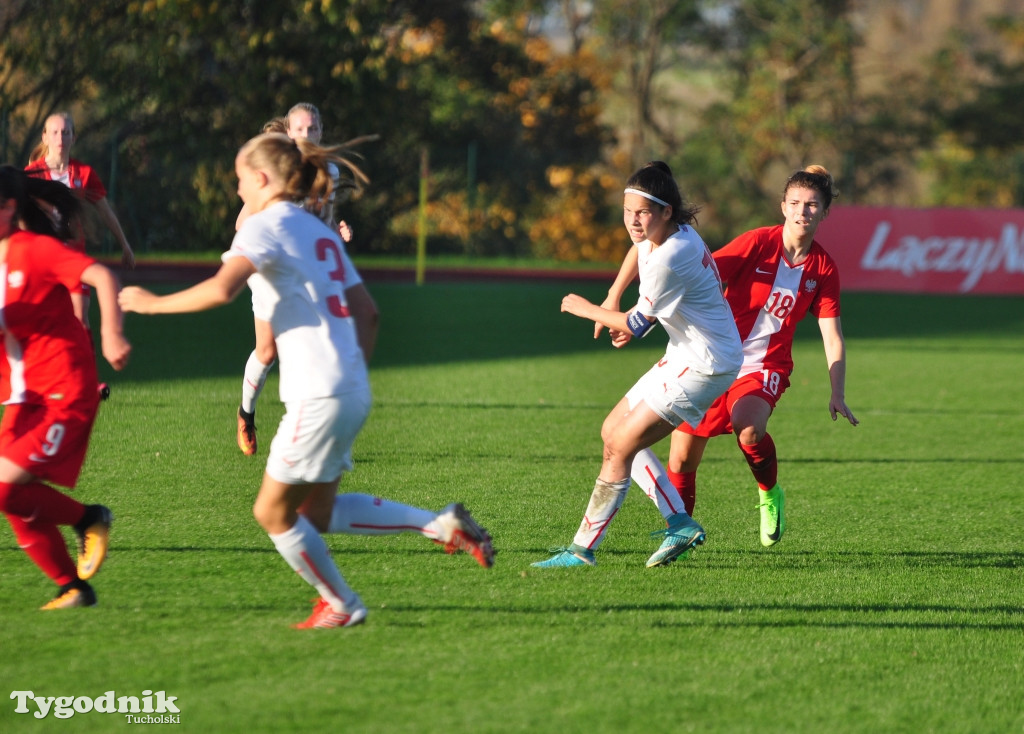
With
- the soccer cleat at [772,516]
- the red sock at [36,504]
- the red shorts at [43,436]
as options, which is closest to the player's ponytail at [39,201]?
the red shorts at [43,436]

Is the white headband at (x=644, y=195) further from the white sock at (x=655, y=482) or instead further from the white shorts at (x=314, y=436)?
the white shorts at (x=314, y=436)

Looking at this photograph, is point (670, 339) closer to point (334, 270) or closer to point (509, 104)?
point (334, 270)

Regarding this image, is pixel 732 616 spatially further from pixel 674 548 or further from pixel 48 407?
pixel 48 407

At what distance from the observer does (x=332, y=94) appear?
26.5m

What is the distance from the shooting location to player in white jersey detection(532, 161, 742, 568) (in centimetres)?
500

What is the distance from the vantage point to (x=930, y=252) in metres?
24.0

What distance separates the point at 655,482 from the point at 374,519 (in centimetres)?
164

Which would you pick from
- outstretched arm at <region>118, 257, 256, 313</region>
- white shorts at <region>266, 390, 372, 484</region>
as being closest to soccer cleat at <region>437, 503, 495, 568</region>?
white shorts at <region>266, 390, 372, 484</region>

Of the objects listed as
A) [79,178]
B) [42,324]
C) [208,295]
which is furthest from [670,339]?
[79,178]

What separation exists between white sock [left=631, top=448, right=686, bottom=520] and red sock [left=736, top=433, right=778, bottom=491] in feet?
1.34

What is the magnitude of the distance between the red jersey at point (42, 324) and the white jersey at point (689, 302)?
6.76ft

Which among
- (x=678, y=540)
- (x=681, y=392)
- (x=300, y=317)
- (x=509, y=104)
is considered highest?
(x=509, y=104)

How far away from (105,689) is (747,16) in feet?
125

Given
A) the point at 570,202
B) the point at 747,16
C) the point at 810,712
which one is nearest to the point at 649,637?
the point at 810,712
